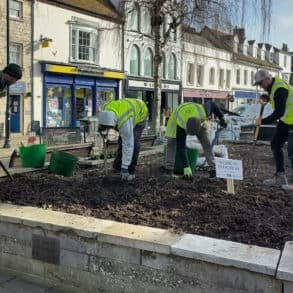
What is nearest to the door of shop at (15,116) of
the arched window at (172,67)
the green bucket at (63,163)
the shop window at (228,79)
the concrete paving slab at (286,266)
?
the arched window at (172,67)

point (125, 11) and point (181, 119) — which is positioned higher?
point (125, 11)

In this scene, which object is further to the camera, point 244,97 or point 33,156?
point 244,97

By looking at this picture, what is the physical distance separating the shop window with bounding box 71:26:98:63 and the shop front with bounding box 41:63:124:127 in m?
0.68

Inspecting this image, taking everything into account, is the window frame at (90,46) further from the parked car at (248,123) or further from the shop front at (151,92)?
the parked car at (248,123)

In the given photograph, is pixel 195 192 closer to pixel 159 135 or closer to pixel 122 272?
pixel 122 272

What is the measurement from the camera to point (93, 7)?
2819 centimetres

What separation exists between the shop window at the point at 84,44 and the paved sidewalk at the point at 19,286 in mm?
23110

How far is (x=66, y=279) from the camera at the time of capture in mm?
4246

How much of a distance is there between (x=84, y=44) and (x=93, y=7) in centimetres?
231

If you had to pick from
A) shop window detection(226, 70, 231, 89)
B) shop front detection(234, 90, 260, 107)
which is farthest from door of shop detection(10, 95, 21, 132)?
shop front detection(234, 90, 260, 107)

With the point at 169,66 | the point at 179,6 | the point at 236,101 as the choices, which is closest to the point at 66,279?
the point at 179,6

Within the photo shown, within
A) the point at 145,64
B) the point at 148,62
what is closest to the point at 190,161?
the point at 145,64

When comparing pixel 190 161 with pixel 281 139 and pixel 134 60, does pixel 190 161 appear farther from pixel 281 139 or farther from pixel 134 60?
pixel 134 60

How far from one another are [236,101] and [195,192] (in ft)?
148
